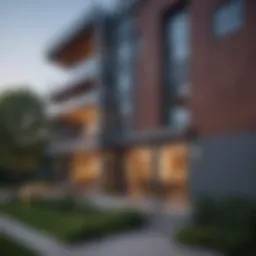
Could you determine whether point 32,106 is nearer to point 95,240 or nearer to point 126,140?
point 126,140

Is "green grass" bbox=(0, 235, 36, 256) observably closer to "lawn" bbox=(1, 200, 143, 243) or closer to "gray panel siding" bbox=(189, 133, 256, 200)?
"lawn" bbox=(1, 200, 143, 243)

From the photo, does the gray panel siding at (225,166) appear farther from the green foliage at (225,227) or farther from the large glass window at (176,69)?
the large glass window at (176,69)

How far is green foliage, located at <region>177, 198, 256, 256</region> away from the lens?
552 cm

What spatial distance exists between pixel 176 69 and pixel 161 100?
106 cm

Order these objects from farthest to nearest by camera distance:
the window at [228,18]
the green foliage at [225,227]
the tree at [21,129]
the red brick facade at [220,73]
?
the tree at [21,129], the window at [228,18], the red brick facade at [220,73], the green foliage at [225,227]

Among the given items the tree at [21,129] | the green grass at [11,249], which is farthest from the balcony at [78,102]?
the green grass at [11,249]

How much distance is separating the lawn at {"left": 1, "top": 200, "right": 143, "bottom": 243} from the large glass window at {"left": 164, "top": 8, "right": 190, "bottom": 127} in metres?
3.14

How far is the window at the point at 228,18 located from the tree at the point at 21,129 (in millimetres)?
5631

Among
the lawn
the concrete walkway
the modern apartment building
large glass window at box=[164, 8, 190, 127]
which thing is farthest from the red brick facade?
the lawn

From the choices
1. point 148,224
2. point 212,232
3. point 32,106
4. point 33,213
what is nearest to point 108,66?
point 32,106

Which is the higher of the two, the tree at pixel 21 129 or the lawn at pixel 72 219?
the tree at pixel 21 129

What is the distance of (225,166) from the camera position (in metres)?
7.17

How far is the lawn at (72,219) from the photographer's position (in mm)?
7410

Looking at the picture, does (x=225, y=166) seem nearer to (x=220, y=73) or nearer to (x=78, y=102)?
(x=220, y=73)
